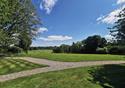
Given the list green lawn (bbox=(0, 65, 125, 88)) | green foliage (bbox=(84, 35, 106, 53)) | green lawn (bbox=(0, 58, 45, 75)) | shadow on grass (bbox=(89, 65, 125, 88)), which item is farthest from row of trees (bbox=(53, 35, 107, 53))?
green lawn (bbox=(0, 65, 125, 88))

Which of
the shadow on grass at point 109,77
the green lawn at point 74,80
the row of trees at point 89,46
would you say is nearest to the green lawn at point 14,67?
the green lawn at point 74,80

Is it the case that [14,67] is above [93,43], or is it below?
below

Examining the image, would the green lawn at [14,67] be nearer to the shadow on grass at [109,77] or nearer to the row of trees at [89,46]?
the shadow on grass at [109,77]

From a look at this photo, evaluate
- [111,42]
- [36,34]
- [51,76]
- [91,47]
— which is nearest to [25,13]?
[36,34]

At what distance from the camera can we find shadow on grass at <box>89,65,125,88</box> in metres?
17.3

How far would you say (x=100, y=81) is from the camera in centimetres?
1777

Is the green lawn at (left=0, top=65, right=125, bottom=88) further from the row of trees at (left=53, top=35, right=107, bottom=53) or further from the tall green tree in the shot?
the row of trees at (left=53, top=35, right=107, bottom=53)

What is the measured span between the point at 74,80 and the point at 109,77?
3831mm

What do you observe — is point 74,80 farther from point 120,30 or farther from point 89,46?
point 89,46

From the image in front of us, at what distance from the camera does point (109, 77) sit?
19.5 m

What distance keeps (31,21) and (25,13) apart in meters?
1.98

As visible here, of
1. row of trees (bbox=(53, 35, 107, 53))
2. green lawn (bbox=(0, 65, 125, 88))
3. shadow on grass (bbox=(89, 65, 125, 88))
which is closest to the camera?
green lawn (bbox=(0, 65, 125, 88))

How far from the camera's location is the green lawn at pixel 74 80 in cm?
1566

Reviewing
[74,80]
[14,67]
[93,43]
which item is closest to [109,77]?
[74,80]
